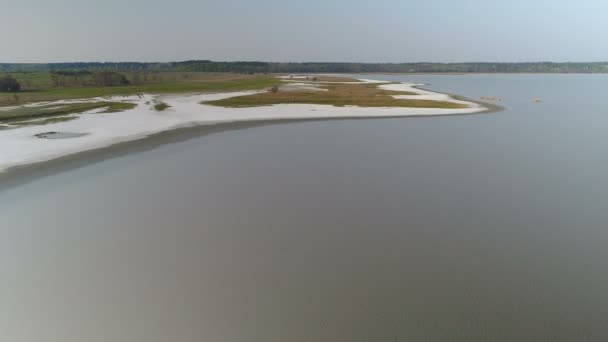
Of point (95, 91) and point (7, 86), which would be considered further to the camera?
point (95, 91)

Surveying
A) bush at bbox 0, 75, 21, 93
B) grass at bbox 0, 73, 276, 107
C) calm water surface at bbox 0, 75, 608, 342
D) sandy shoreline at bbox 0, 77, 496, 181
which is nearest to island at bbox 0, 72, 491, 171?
sandy shoreline at bbox 0, 77, 496, 181

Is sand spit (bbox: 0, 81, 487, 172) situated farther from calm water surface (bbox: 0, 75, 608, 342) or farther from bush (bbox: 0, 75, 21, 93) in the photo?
bush (bbox: 0, 75, 21, 93)

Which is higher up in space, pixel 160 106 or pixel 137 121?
pixel 160 106

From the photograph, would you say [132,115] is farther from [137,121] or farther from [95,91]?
[95,91]

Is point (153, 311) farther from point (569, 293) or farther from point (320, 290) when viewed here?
point (569, 293)

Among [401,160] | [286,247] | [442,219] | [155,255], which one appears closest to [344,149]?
[401,160]

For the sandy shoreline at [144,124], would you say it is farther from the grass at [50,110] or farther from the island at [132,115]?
the grass at [50,110]

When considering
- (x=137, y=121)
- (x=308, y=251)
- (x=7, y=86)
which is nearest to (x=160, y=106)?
(x=137, y=121)

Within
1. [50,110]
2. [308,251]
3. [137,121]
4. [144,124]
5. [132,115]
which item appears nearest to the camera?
[308,251]
